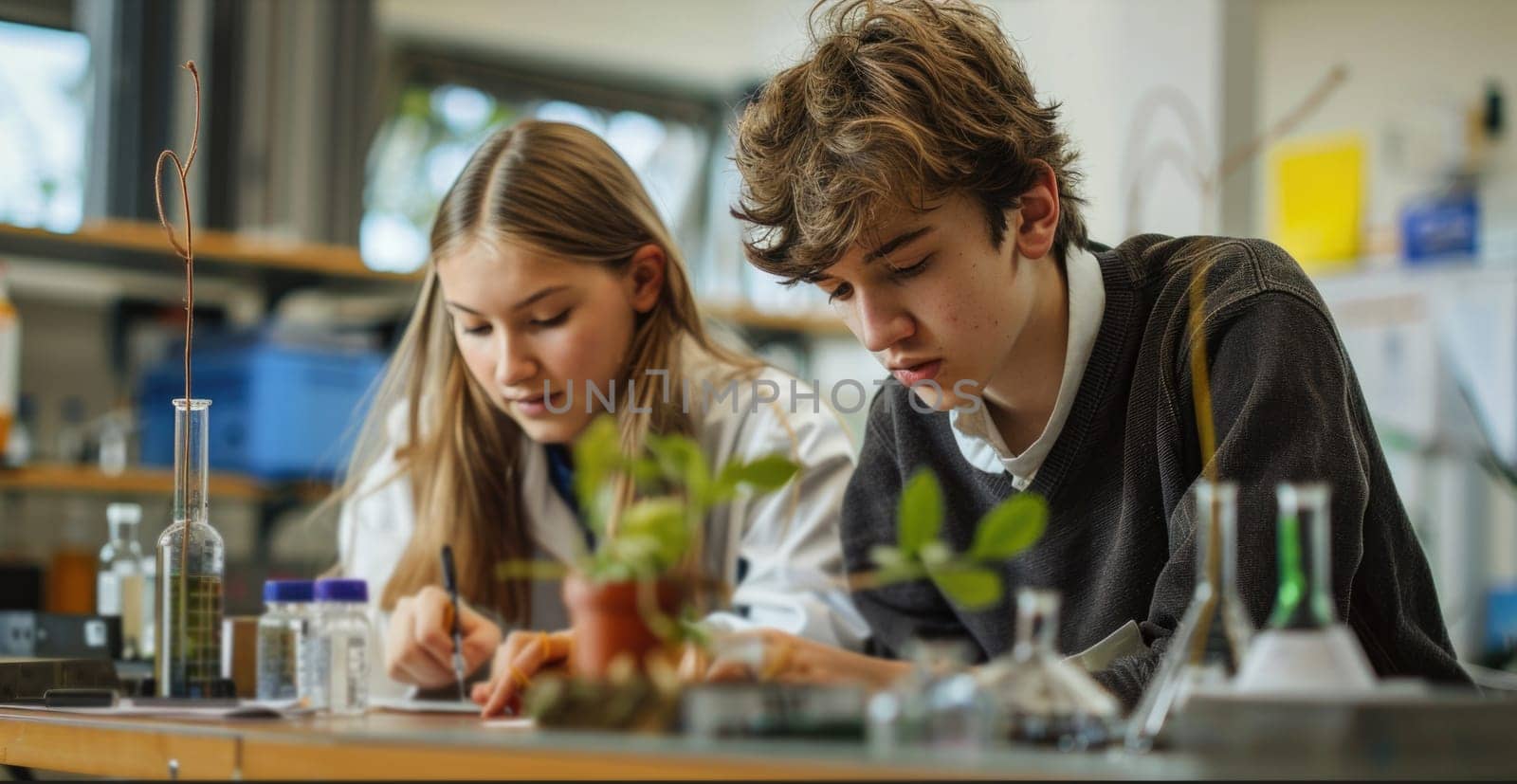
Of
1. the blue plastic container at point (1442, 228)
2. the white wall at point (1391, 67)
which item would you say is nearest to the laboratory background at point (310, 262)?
the blue plastic container at point (1442, 228)

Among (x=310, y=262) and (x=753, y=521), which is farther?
(x=310, y=262)

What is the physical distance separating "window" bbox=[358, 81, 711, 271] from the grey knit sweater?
4.01 m

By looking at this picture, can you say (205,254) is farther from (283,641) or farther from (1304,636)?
(1304,636)

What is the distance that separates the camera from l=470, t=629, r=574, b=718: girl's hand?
112cm

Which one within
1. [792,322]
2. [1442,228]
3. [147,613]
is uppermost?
[1442,228]

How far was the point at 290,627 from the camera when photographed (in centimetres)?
116

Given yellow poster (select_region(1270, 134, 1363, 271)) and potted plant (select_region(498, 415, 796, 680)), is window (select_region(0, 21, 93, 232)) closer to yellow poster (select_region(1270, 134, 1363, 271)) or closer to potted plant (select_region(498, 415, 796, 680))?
yellow poster (select_region(1270, 134, 1363, 271))

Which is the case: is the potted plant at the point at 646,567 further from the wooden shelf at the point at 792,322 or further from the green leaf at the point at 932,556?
the wooden shelf at the point at 792,322

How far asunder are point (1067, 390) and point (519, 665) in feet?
1.79

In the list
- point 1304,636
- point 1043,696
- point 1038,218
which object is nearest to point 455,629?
point 1038,218

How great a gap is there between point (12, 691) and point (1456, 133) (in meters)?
4.80

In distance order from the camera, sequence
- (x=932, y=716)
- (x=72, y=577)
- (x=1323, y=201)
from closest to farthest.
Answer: (x=932, y=716) < (x=72, y=577) < (x=1323, y=201)

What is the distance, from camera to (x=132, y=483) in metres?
3.27

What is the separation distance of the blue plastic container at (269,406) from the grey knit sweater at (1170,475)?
2084mm
